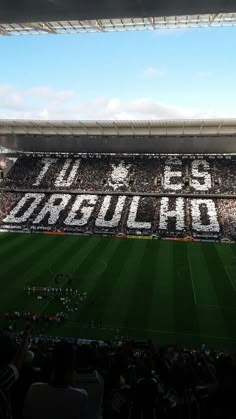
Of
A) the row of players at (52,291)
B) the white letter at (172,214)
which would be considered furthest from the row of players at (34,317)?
the white letter at (172,214)

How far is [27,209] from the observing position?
56.1 meters

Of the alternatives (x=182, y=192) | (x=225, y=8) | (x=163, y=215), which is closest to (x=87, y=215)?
(x=163, y=215)

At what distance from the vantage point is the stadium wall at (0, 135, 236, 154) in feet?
211

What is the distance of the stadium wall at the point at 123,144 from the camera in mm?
64375

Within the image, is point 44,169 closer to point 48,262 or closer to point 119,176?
point 119,176

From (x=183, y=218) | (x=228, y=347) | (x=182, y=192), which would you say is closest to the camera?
(x=228, y=347)

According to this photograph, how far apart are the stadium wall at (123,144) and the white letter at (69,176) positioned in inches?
143

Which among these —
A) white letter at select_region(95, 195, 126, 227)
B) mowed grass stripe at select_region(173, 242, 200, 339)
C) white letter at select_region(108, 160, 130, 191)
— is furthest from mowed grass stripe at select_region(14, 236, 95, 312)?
white letter at select_region(108, 160, 130, 191)

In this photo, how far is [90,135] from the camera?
6425 cm

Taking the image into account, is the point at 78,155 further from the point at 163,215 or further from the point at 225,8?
the point at 225,8

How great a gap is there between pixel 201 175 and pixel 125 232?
871 inches

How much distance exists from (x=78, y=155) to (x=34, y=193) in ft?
48.8

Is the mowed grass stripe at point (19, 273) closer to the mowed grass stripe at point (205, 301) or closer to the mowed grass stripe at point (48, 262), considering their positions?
the mowed grass stripe at point (48, 262)

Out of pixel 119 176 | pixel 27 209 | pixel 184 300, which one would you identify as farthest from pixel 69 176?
pixel 184 300
